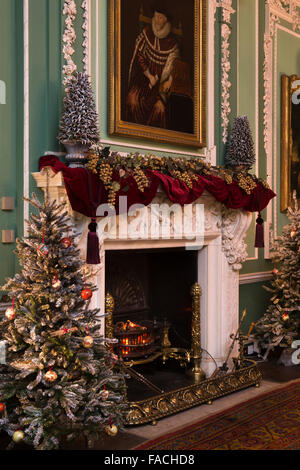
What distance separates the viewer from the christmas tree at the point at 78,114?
3953 mm

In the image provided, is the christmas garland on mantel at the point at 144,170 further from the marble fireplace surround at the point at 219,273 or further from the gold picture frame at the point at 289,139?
the gold picture frame at the point at 289,139

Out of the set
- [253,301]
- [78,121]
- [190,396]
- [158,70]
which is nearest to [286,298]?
[253,301]

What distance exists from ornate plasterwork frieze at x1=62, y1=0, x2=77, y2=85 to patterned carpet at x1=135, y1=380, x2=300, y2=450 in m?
2.88

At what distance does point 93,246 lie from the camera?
3988mm

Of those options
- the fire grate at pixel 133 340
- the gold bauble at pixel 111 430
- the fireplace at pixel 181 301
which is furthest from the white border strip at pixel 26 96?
the gold bauble at pixel 111 430

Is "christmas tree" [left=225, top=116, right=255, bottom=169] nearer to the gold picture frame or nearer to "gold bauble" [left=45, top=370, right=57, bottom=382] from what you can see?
the gold picture frame

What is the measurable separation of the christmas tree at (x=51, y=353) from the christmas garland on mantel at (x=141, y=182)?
15.8 inches

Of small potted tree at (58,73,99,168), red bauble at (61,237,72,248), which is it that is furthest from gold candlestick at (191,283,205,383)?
red bauble at (61,237,72,248)

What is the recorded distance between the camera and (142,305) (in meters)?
5.52

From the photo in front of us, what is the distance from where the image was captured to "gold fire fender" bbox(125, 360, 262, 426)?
4105mm

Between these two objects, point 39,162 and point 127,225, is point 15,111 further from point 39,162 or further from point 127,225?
point 127,225

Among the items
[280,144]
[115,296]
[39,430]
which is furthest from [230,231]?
[39,430]

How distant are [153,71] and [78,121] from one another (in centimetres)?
134

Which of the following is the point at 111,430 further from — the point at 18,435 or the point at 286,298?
the point at 286,298
